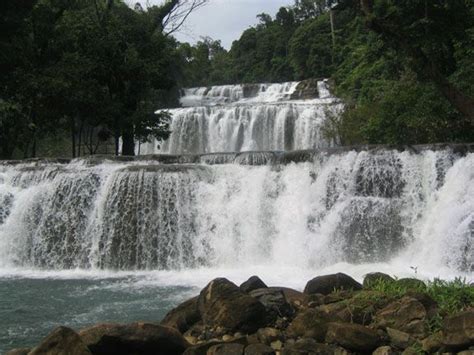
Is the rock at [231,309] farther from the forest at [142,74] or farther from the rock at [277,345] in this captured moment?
the forest at [142,74]

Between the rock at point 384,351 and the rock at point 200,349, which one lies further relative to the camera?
the rock at point 200,349

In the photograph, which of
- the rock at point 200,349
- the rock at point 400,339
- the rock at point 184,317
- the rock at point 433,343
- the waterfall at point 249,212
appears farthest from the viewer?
the waterfall at point 249,212

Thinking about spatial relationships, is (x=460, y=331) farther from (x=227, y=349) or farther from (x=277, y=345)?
(x=227, y=349)

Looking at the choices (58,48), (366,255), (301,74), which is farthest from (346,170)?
(301,74)

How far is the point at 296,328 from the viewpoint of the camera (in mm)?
5250

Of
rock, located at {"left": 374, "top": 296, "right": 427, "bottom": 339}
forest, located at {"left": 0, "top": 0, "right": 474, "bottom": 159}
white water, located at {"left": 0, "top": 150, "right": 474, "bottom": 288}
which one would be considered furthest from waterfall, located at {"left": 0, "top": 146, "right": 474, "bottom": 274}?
rock, located at {"left": 374, "top": 296, "right": 427, "bottom": 339}

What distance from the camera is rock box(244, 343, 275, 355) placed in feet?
16.3

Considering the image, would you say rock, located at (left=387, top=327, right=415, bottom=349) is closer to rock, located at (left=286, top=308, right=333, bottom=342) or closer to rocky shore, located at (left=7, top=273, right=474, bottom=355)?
rocky shore, located at (left=7, top=273, right=474, bottom=355)

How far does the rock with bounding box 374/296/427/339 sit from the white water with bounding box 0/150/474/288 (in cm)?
510

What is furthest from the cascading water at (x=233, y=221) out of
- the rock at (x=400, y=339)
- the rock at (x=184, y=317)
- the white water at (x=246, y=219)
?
the rock at (x=400, y=339)

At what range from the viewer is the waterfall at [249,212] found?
1159 cm

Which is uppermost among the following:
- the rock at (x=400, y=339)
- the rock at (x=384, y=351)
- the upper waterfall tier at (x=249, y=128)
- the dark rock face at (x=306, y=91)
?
the dark rock face at (x=306, y=91)

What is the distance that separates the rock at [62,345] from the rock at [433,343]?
2.81 meters

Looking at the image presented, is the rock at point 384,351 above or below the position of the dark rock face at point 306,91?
below
